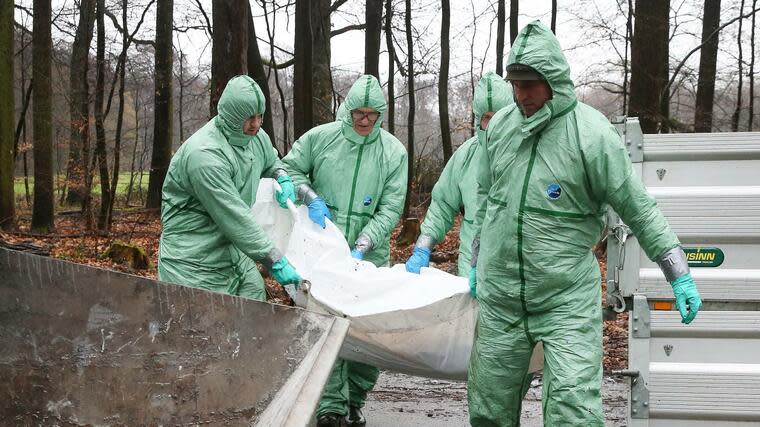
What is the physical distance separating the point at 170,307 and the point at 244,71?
5282mm

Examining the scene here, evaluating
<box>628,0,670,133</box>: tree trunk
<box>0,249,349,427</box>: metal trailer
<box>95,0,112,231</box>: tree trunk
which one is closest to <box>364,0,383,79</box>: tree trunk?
<box>95,0,112,231</box>: tree trunk

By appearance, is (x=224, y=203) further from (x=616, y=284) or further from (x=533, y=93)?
(x=616, y=284)

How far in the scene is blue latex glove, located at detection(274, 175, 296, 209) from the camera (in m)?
4.96

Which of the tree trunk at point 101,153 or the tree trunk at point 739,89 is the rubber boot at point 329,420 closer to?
the tree trunk at point 101,153

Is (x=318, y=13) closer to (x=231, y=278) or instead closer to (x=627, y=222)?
(x=231, y=278)

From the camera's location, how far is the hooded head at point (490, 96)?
4758 millimetres

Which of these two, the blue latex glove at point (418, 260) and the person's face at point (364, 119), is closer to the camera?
the blue latex glove at point (418, 260)

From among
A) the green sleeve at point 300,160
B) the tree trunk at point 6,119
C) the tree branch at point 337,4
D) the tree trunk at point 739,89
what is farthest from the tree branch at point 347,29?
the green sleeve at point 300,160

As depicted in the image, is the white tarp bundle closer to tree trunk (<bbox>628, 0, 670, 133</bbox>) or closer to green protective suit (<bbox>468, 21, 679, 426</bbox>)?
green protective suit (<bbox>468, 21, 679, 426</bbox>)

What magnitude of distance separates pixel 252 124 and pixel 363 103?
0.85 metres

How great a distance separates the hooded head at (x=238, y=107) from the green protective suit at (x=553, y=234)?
54.9 inches

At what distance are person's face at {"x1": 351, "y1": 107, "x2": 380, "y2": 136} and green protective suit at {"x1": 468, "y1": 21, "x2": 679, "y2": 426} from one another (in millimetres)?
1591

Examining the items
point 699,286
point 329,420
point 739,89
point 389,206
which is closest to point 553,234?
point 699,286

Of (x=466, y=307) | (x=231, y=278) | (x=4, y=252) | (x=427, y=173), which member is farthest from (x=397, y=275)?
(x=427, y=173)
